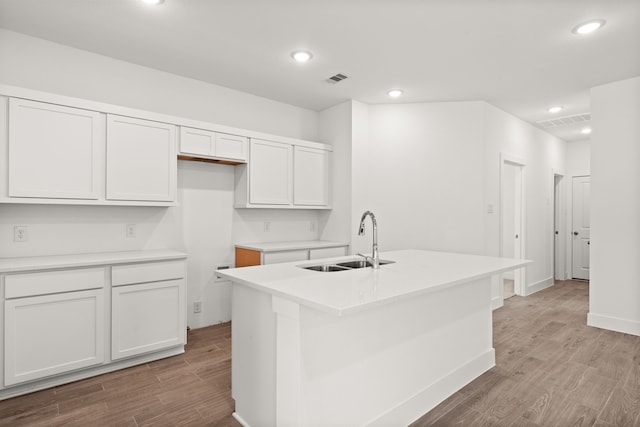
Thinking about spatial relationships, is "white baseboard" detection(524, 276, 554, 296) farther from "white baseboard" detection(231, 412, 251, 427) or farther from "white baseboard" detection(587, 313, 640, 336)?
"white baseboard" detection(231, 412, 251, 427)

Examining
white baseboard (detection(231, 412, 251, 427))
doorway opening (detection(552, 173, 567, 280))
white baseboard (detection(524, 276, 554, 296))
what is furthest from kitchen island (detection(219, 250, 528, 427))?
doorway opening (detection(552, 173, 567, 280))

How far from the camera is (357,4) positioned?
2.37 m

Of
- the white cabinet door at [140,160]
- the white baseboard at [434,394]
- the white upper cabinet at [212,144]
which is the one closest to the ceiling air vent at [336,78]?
the white upper cabinet at [212,144]

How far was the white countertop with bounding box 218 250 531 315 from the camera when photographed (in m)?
1.47

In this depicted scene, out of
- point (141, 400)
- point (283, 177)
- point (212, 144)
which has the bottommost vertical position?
point (141, 400)

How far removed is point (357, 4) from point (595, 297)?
399 cm

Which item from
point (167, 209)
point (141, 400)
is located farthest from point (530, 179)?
point (141, 400)

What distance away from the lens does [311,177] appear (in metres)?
4.40

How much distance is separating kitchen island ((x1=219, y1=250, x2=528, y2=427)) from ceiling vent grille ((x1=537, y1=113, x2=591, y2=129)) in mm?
3767

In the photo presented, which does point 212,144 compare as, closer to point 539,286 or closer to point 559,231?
point 539,286

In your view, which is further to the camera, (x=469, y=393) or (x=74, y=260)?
(x=74, y=260)

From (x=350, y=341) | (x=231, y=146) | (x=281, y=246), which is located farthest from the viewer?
(x=281, y=246)

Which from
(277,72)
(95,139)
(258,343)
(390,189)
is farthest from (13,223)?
(390,189)

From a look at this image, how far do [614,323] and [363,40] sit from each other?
3945mm
